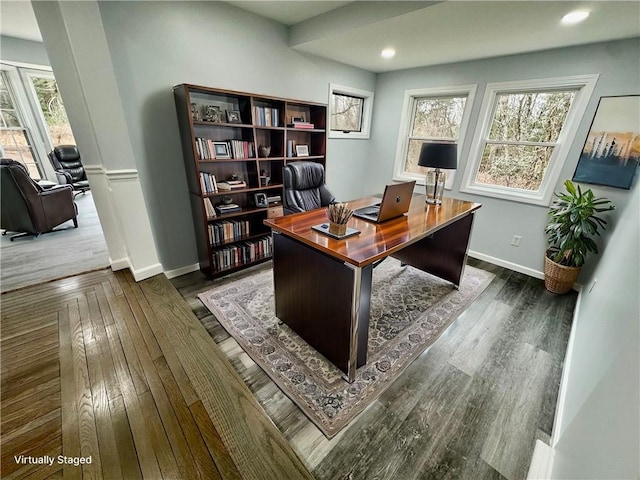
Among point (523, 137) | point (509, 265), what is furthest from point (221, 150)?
point (509, 265)

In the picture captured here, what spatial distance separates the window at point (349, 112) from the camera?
365cm

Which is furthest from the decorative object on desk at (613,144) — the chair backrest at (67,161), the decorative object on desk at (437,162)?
the chair backrest at (67,161)

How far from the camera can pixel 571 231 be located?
2.41m

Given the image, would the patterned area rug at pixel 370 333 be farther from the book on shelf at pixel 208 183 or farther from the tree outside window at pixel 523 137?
the tree outside window at pixel 523 137

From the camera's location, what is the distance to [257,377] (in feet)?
5.34

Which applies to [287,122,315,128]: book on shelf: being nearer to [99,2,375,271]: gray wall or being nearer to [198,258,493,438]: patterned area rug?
[99,2,375,271]: gray wall

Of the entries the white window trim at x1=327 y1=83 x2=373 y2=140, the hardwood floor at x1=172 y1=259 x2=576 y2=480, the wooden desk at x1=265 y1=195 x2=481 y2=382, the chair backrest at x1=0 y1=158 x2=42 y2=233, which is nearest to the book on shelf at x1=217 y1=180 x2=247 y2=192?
the wooden desk at x1=265 y1=195 x2=481 y2=382

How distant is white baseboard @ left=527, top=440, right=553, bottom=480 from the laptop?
4.81 ft

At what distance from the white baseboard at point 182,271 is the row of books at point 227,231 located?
16.9 inches

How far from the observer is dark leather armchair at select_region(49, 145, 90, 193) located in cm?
483

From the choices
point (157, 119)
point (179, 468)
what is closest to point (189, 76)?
point (157, 119)

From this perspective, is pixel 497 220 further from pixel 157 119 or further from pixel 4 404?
pixel 4 404

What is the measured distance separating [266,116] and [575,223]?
10.5 feet

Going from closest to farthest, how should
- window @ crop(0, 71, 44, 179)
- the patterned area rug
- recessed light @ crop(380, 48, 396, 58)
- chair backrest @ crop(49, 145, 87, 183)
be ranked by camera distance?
the patterned area rug
recessed light @ crop(380, 48, 396, 58)
window @ crop(0, 71, 44, 179)
chair backrest @ crop(49, 145, 87, 183)
